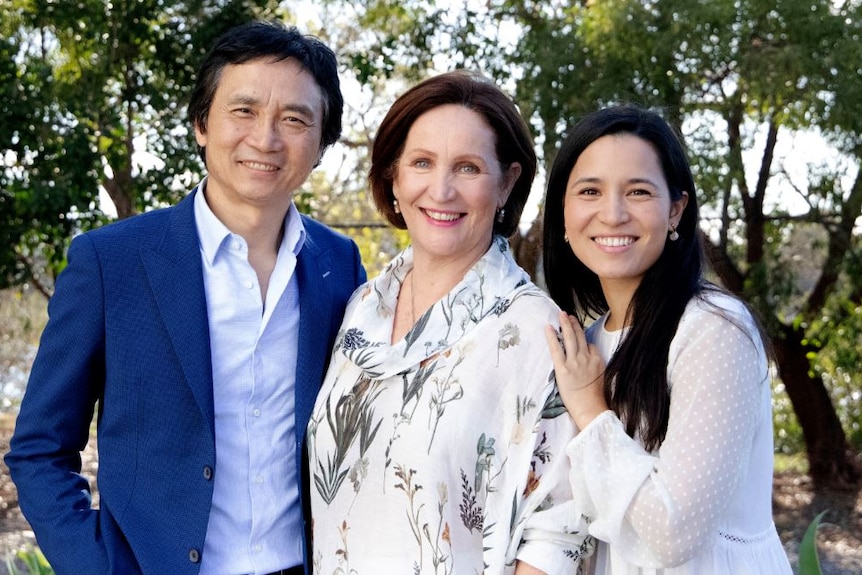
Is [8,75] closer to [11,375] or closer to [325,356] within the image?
[11,375]

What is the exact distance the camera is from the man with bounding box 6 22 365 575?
8.51ft

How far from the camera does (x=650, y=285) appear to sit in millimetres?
2578

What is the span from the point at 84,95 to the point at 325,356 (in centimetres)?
425

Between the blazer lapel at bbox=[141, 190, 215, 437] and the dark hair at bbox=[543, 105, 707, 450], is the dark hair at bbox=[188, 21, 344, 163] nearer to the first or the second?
the blazer lapel at bbox=[141, 190, 215, 437]

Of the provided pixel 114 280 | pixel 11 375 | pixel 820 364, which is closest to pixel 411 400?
pixel 114 280

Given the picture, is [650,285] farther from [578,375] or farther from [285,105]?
[285,105]

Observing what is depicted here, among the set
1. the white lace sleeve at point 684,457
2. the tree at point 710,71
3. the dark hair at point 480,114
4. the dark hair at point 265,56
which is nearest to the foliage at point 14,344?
the tree at point 710,71

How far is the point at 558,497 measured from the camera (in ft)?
8.11

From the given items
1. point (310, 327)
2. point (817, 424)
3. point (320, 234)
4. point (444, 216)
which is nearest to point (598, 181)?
point (444, 216)

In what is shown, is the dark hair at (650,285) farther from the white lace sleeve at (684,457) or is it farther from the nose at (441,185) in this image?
the nose at (441,185)

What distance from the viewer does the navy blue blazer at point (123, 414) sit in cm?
259

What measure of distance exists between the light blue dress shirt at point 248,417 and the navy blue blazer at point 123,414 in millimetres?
72

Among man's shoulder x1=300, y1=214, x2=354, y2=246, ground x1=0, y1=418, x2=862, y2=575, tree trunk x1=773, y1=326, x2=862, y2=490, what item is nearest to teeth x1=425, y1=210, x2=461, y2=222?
man's shoulder x1=300, y1=214, x2=354, y2=246

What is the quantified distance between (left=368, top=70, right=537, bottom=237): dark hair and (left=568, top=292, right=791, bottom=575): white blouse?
0.58m
